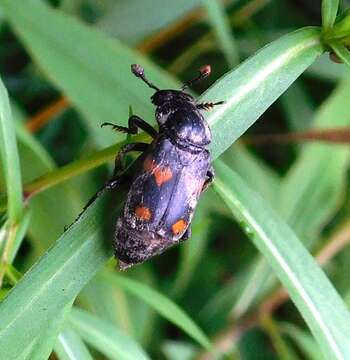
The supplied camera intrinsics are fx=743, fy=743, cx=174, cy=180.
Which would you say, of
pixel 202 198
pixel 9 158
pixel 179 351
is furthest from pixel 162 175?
pixel 179 351

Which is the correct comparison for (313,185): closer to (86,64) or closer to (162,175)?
(86,64)

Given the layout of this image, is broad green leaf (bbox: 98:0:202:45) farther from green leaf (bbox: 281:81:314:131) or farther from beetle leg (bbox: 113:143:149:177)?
beetle leg (bbox: 113:143:149:177)

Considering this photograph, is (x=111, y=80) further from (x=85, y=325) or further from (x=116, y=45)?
(x=85, y=325)

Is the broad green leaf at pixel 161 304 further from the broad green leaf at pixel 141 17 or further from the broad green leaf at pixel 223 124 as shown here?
the broad green leaf at pixel 141 17

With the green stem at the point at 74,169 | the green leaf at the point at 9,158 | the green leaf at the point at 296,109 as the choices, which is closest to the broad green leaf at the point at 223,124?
the green stem at the point at 74,169

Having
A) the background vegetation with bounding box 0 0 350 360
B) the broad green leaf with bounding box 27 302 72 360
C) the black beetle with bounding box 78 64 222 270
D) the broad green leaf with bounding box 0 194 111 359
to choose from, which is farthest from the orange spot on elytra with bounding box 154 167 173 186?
the broad green leaf with bounding box 27 302 72 360

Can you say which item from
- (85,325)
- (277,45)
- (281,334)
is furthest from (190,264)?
(277,45)
